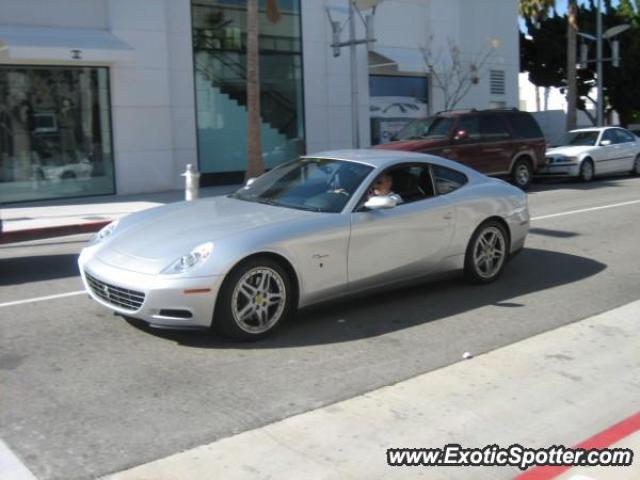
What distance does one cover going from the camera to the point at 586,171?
62.5 ft

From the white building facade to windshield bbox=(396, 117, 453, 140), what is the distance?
13.7 ft

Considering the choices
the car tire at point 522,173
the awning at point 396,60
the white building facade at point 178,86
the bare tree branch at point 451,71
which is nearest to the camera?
the white building facade at point 178,86

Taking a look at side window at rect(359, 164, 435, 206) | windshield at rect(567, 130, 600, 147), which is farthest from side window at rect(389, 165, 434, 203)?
windshield at rect(567, 130, 600, 147)

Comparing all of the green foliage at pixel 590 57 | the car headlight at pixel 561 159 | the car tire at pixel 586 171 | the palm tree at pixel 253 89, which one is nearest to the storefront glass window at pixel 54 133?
the palm tree at pixel 253 89

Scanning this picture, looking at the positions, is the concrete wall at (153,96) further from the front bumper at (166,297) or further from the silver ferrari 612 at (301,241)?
the front bumper at (166,297)

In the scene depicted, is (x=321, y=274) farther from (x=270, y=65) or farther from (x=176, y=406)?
(x=270, y=65)

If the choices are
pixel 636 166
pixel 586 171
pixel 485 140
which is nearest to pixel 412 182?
pixel 485 140

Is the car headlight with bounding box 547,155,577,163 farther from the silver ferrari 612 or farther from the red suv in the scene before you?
the silver ferrari 612

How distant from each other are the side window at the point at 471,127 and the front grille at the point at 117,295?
472 inches

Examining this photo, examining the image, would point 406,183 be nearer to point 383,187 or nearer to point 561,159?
point 383,187

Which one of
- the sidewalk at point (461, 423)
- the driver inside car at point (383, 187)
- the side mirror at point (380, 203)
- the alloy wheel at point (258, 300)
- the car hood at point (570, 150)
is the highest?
the car hood at point (570, 150)

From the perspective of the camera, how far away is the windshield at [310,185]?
6367mm

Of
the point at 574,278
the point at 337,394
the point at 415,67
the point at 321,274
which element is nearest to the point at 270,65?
the point at 415,67

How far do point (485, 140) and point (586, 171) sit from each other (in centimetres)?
371
